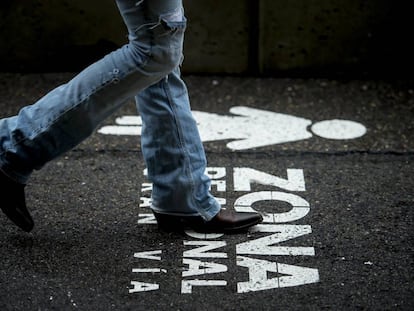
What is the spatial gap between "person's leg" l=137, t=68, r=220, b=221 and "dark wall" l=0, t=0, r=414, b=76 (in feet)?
5.88

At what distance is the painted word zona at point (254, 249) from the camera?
10.6 ft

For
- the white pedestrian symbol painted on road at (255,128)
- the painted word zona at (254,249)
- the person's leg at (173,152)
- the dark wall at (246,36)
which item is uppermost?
the dark wall at (246,36)

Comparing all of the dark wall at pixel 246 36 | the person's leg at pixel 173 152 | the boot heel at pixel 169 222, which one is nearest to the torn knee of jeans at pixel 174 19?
the person's leg at pixel 173 152

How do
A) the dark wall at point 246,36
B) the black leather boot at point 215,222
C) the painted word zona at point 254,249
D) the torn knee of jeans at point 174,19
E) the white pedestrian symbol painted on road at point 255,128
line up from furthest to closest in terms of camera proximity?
the dark wall at point 246,36 < the white pedestrian symbol painted on road at point 255,128 < the black leather boot at point 215,222 < the painted word zona at point 254,249 < the torn knee of jeans at point 174,19

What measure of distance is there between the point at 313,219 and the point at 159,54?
1.01 meters

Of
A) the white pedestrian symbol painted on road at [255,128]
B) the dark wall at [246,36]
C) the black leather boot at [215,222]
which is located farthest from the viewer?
the dark wall at [246,36]

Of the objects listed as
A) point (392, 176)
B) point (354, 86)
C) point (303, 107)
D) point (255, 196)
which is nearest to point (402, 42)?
point (354, 86)

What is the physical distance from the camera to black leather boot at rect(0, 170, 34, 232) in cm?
330

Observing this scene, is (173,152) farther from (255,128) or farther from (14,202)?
(255,128)

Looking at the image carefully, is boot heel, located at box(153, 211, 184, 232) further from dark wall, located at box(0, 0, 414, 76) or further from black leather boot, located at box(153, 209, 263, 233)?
dark wall, located at box(0, 0, 414, 76)

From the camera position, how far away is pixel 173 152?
346 cm

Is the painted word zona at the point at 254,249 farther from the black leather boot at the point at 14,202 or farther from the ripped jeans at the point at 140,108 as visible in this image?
the black leather boot at the point at 14,202

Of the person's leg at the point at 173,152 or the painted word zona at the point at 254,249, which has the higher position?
the person's leg at the point at 173,152

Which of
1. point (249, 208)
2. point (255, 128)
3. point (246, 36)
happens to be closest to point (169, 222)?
point (249, 208)
